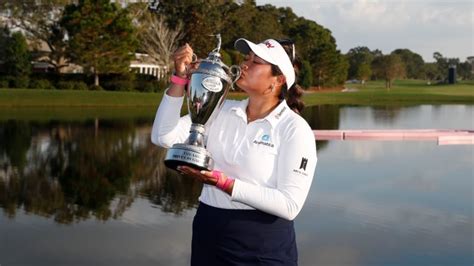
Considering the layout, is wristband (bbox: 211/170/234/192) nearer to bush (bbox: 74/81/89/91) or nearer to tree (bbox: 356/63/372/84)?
bush (bbox: 74/81/89/91)

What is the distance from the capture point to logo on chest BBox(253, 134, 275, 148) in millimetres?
2236

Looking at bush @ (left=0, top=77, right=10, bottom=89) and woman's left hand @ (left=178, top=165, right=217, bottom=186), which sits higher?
bush @ (left=0, top=77, right=10, bottom=89)

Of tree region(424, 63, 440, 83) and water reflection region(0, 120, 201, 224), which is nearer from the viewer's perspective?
water reflection region(0, 120, 201, 224)

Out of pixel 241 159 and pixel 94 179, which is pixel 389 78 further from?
pixel 241 159

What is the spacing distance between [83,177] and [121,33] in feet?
91.7

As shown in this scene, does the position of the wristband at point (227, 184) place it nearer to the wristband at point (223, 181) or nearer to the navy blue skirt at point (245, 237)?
the wristband at point (223, 181)

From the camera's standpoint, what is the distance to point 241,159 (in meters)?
2.26

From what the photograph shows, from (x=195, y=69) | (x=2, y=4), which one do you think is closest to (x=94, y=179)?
(x=195, y=69)

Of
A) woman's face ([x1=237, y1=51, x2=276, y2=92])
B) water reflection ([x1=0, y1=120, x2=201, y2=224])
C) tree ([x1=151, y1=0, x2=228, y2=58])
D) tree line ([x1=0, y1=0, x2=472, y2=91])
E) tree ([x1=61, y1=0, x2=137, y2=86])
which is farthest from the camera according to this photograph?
tree ([x1=151, y1=0, x2=228, y2=58])

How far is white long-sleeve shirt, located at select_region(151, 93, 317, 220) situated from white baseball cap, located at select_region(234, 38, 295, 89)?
0.12 metres

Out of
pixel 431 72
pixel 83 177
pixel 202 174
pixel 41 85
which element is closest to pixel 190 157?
pixel 202 174

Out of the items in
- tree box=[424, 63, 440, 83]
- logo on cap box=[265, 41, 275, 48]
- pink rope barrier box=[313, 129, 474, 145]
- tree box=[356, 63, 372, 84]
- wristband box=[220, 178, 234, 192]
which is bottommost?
pink rope barrier box=[313, 129, 474, 145]

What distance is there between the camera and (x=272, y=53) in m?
2.32

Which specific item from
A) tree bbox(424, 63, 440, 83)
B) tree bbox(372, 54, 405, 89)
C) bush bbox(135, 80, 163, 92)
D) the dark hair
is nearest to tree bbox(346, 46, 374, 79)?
tree bbox(372, 54, 405, 89)
